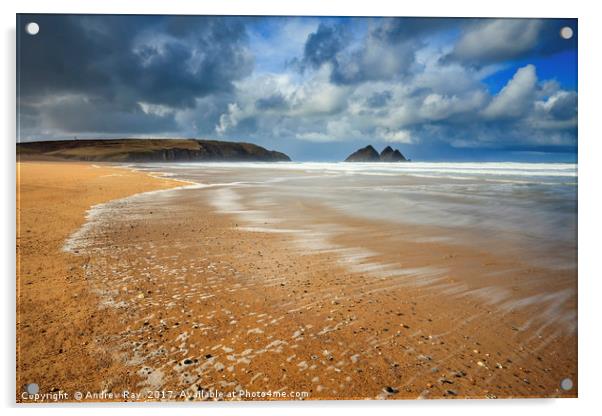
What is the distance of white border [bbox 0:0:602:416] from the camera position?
9.59 feet

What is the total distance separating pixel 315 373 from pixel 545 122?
322 centimetres

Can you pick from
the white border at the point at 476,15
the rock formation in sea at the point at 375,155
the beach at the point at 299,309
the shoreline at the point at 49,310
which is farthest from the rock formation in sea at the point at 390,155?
the shoreline at the point at 49,310

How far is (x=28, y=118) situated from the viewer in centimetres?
330

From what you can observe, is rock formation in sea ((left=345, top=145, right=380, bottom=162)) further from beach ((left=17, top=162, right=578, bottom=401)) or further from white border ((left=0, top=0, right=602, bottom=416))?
white border ((left=0, top=0, right=602, bottom=416))

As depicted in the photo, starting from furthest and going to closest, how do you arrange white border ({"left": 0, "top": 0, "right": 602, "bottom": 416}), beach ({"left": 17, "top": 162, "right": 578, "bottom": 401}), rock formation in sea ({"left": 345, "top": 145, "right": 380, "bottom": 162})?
rock formation in sea ({"left": 345, "top": 145, "right": 380, "bottom": 162}) → white border ({"left": 0, "top": 0, "right": 602, "bottom": 416}) → beach ({"left": 17, "top": 162, "right": 578, "bottom": 401})

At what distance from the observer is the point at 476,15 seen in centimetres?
339

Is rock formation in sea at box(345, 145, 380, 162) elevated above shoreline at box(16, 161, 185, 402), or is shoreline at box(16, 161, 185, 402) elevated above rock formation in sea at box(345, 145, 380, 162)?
rock formation in sea at box(345, 145, 380, 162)

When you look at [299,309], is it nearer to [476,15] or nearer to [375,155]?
[375,155]

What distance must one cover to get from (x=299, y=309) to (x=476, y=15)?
2978 mm

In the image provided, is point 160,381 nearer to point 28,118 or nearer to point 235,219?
point 28,118

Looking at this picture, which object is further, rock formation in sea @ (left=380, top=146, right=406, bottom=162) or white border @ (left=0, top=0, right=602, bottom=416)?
rock formation in sea @ (left=380, top=146, right=406, bottom=162)

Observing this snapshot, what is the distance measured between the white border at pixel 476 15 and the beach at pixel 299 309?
16 centimetres

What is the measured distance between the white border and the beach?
160 mm

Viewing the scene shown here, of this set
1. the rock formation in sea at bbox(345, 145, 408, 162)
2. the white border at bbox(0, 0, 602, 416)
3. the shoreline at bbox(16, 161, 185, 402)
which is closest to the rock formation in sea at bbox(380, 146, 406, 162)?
the rock formation in sea at bbox(345, 145, 408, 162)
